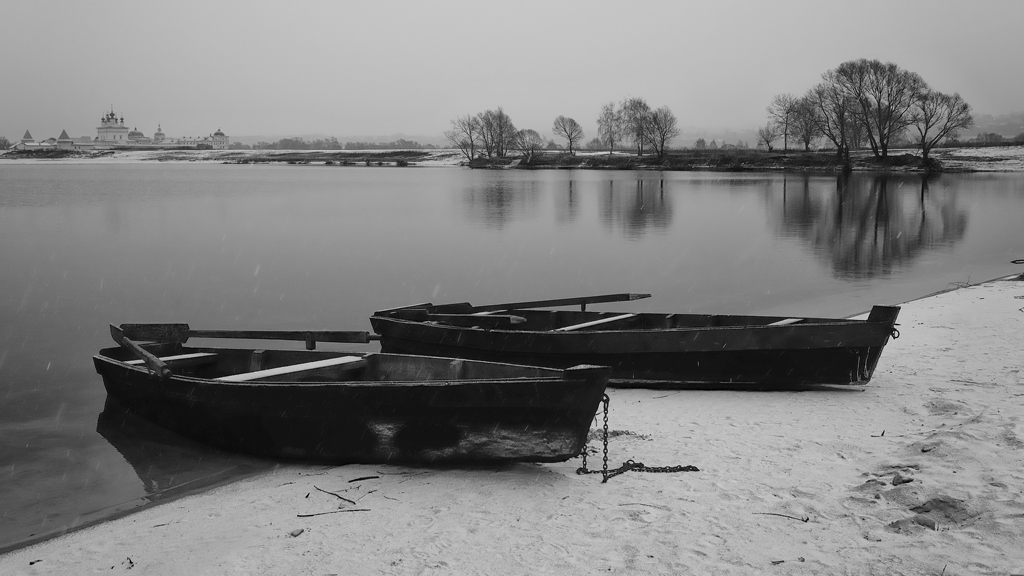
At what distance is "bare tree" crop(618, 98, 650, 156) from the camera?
125562 mm

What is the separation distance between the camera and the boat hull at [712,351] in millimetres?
9195

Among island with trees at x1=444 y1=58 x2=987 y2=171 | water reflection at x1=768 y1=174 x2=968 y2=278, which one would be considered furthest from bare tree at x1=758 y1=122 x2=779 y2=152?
water reflection at x1=768 y1=174 x2=968 y2=278

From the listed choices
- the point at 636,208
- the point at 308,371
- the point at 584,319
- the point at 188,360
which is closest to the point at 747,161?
the point at 636,208

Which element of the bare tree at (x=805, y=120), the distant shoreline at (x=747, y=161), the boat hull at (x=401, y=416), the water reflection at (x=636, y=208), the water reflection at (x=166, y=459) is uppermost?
the bare tree at (x=805, y=120)

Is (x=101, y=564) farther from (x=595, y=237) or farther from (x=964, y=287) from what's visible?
(x=595, y=237)

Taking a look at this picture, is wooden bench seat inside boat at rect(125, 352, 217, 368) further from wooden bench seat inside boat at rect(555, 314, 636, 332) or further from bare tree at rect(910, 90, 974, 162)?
bare tree at rect(910, 90, 974, 162)

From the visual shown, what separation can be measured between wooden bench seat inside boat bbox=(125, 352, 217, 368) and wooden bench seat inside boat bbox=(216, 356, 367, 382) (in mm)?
1388

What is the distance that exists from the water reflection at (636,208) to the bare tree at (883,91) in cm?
3189

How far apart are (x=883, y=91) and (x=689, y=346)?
8981 cm

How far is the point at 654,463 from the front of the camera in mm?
6957

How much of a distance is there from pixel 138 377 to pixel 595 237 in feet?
82.6


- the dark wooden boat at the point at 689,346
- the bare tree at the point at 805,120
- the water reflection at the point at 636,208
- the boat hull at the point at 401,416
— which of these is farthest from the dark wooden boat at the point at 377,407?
the bare tree at the point at 805,120

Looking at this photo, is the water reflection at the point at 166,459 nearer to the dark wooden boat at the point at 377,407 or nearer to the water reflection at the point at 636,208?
the dark wooden boat at the point at 377,407

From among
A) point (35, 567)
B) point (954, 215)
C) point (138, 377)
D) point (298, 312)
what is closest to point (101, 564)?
point (35, 567)
